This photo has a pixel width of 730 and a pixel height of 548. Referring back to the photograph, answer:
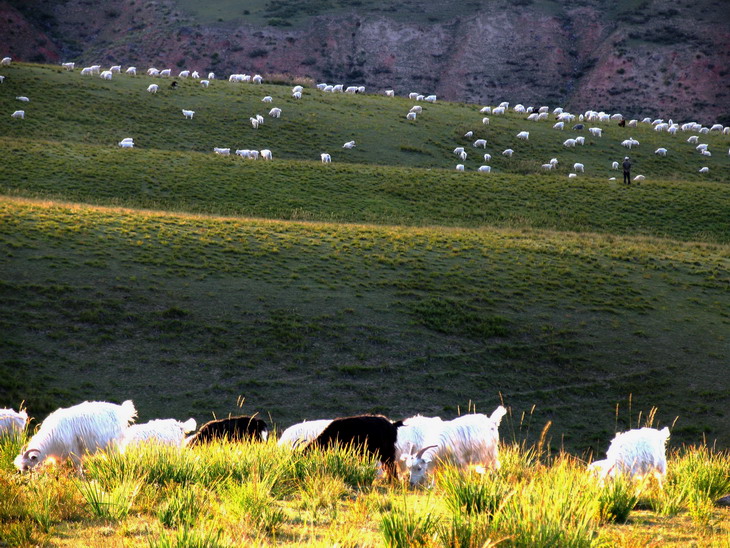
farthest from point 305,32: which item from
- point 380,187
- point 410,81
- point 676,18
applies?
point 380,187

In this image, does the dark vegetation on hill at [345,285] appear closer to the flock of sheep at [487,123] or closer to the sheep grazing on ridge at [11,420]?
the flock of sheep at [487,123]

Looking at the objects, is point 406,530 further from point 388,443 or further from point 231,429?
point 231,429

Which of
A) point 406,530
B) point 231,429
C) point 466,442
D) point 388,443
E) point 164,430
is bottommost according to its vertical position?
point 164,430

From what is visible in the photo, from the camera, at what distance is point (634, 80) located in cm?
10838

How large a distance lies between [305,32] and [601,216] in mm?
80343

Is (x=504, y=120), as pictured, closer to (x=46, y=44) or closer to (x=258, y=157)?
(x=258, y=157)

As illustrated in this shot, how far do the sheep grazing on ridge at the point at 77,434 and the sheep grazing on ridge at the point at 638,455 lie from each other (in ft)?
23.1

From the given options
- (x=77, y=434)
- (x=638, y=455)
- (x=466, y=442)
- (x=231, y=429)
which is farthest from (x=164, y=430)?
A: (x=638, y=455)

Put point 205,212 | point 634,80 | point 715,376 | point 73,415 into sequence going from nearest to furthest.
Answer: point 73,415, point 715,376, point 205,212, point 634,80

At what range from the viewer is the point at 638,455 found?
10.5 m

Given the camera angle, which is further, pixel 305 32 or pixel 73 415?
pixel 305 32

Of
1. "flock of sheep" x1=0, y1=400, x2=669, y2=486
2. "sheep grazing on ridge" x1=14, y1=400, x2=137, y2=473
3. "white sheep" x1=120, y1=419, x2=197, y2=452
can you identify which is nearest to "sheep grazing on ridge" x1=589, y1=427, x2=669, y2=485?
"flock of sheep" x1=0, y1=400, x2=669, y2=486

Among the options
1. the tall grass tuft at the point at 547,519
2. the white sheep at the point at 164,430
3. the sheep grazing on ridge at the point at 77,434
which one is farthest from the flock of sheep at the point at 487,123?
the tall grass tuft at the point at 547,519

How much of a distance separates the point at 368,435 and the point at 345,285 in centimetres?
2177
